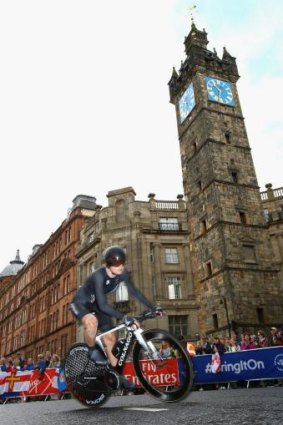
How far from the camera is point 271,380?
1204cm

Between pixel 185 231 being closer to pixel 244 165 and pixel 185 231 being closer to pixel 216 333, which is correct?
pixel 244 165

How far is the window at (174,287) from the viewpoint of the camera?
120 ft

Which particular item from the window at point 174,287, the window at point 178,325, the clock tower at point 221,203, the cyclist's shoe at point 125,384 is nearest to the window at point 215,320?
the clock tower at point 221,203

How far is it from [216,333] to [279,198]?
55.8 feet

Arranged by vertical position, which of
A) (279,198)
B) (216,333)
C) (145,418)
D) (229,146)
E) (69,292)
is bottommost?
(145,418)

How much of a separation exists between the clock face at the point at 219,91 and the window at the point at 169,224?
511 inches

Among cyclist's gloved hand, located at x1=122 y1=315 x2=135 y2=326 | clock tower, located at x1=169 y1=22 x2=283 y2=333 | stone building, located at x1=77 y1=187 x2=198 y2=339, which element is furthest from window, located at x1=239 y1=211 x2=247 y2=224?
cyclist's gloved hand, located at x1=122 y1=315 x2=135 y2=326

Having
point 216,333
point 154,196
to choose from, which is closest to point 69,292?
point 154,196

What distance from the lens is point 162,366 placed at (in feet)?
14.3

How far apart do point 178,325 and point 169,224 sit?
34.6 ft

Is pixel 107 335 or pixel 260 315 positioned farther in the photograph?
pixel 260 315

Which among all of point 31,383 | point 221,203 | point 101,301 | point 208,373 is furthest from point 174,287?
point 101,301

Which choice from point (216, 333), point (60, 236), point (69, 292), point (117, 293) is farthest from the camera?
point (60, 236)

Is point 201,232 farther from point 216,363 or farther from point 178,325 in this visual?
point 216,363
